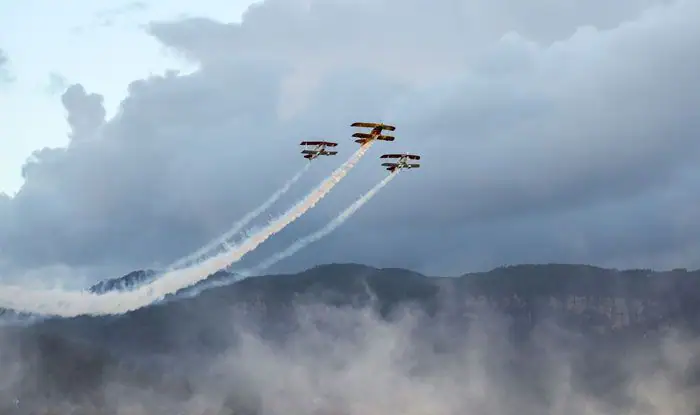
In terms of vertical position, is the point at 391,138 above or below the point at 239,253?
above

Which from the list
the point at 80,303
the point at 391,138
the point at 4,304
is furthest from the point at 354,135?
the point at 4,304

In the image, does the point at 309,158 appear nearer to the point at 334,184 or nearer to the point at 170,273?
the point at 334,184

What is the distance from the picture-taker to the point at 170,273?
196625mm

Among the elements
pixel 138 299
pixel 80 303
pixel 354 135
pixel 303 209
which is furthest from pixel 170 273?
pixel 354 135

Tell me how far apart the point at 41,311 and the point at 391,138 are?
85.7 m

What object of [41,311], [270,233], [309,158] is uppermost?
[309,158]

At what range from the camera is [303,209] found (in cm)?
18975

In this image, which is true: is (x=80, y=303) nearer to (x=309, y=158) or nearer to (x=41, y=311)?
(x=41, y=311)

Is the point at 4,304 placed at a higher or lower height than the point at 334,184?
lower

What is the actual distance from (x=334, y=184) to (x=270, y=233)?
57.0 ft

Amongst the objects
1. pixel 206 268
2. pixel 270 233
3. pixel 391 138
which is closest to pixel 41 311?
pixel 206 268

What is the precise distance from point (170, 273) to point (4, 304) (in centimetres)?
3642

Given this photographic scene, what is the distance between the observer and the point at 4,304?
634 ft

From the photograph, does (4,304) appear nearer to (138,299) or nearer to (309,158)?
(138,299)
